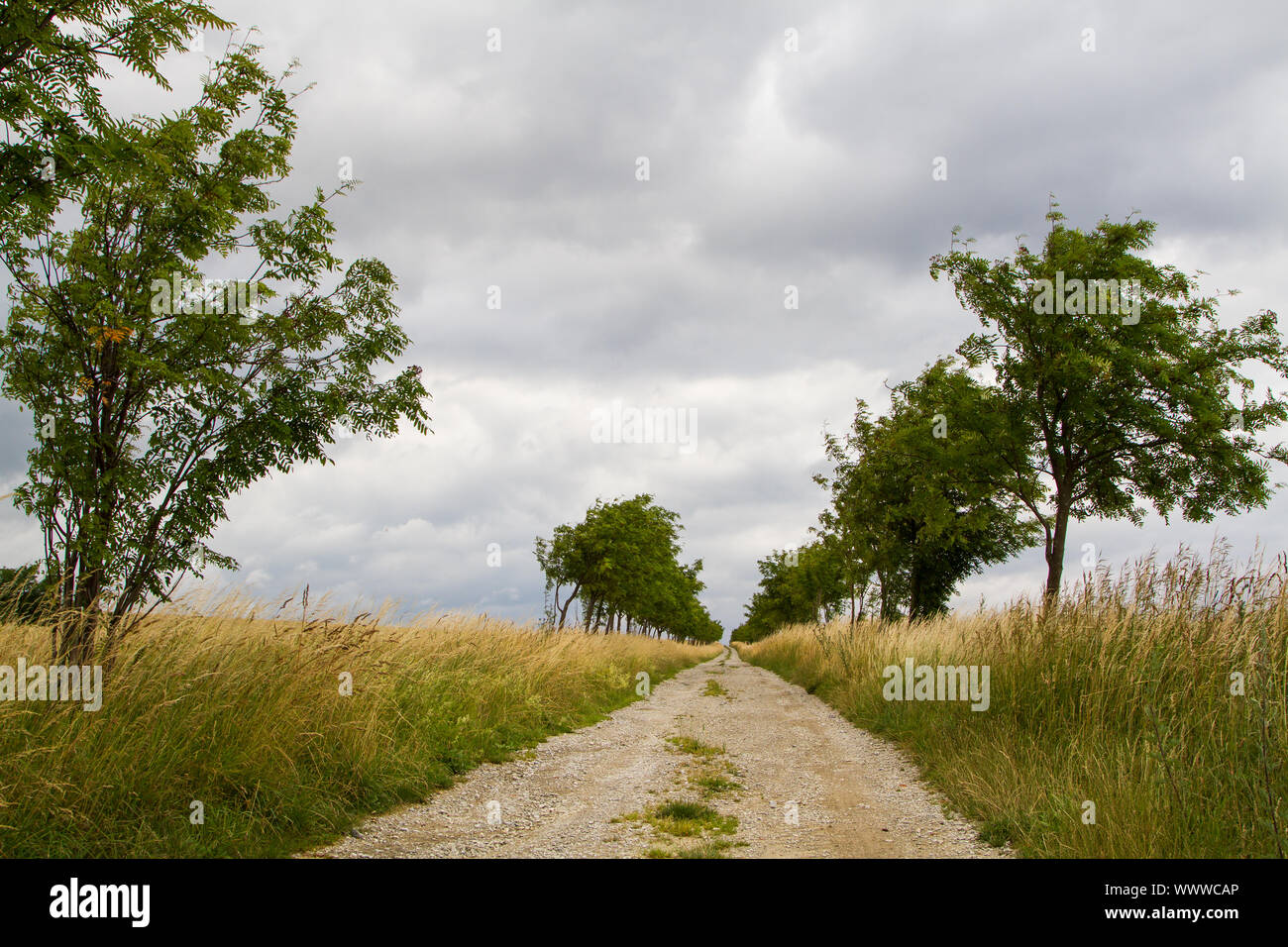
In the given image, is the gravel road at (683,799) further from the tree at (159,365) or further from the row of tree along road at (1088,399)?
the row of tree along road at (1088,399)

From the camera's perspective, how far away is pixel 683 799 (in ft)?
22.0

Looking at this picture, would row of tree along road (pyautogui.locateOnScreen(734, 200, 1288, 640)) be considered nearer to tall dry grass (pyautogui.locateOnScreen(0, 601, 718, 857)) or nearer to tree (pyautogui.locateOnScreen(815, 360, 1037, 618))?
tree (pyautogui.locateOnScreen(815, 360, 1037, 618))

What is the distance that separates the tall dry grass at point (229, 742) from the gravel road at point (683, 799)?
486mm

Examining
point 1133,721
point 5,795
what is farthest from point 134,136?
point 1133,721

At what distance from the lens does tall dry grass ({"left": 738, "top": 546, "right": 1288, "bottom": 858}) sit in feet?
14.6

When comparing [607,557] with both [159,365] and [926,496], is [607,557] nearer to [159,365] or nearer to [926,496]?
[926,496]

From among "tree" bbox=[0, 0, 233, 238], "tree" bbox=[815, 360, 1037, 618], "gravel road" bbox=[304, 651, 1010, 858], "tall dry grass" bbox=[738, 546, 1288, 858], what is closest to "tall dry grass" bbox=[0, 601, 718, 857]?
"gravel road" bbox=[304, 651, 1010, 858]

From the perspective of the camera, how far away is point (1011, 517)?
74.4 ft

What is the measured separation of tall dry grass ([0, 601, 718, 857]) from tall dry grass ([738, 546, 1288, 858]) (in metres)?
5.40

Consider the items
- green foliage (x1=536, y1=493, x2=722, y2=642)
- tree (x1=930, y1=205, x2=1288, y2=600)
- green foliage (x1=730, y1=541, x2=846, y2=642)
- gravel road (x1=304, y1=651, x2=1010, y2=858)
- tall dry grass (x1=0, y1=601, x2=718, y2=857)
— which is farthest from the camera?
green foliage (x1=730, y1=541, x2=846, y2=642)
